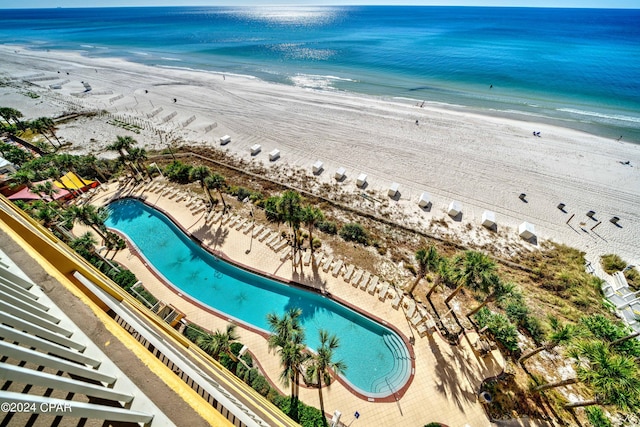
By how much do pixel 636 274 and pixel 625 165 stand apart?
2467cm

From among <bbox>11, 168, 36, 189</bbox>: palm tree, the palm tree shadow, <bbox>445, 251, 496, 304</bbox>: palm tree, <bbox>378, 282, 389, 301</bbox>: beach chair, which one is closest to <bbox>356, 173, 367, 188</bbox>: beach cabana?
<bbox>378, 282, 389, 301</bbox>: beach chair

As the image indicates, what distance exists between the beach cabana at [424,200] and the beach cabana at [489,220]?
630 cm

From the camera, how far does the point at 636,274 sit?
23219mm

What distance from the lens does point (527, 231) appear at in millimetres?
27141

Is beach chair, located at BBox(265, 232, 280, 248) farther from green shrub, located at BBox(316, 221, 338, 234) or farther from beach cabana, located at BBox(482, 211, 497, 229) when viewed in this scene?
beach cabana, located at BBox(482, 211, 497, 229)

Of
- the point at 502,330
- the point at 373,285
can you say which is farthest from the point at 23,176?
the point at 502,330

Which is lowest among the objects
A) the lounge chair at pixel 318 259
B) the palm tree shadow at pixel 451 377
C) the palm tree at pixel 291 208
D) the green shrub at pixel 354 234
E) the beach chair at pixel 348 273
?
the palm tree shadow at pixel 451 377

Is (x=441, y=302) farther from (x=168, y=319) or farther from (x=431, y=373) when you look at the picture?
(x=168, y=319)

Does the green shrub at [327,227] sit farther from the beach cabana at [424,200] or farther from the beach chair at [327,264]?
the beach cabana at [424,200]

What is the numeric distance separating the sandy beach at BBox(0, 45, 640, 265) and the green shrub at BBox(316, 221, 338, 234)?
5822mm

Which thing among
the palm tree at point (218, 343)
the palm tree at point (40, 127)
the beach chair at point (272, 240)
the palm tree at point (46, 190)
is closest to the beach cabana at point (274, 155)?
the beach chair at point (272, 240)

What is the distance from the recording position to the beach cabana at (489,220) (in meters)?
28.1

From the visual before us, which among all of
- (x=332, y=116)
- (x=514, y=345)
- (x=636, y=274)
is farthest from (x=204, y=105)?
(x=636, y=274)

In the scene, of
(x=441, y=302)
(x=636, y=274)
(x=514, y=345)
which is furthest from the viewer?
(x=636, y=274)
